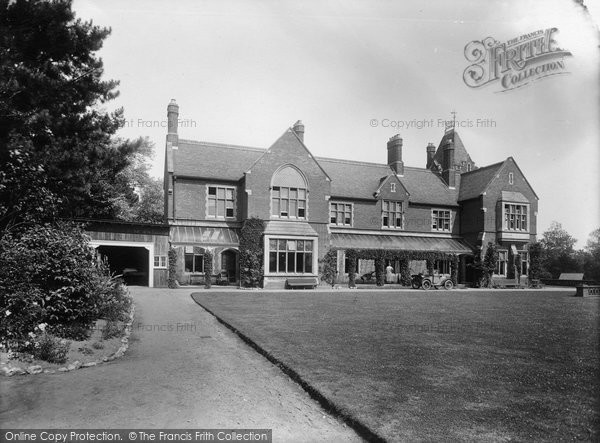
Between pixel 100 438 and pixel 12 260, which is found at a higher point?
pixel 12 260

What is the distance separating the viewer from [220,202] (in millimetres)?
28547

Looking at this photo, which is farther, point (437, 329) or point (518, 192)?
point (518, 192)

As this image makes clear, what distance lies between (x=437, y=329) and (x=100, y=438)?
8.44 m

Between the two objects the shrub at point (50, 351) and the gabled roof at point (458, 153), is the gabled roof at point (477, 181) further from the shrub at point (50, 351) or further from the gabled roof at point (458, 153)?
the shrub at point (50, 351)

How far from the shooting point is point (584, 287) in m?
23.0

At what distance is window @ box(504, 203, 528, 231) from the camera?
3491 centimetres

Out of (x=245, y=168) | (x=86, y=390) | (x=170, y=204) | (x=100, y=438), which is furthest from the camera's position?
(x=245, y=168)

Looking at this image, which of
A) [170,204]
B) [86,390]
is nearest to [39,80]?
[86,390]

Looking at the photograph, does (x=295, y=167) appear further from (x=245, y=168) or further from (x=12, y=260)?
(x=12, y=260)

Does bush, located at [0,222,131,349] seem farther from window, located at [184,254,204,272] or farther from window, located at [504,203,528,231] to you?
window, located at [504,203,528,231]

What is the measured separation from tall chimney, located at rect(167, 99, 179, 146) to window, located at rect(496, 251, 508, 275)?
2639 centimetres

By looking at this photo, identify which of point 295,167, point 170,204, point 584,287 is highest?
point 295,167

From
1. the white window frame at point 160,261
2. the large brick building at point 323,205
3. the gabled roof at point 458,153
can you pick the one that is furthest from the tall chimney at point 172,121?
the gabled roof at point 458,153

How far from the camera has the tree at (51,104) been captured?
9.83 m
